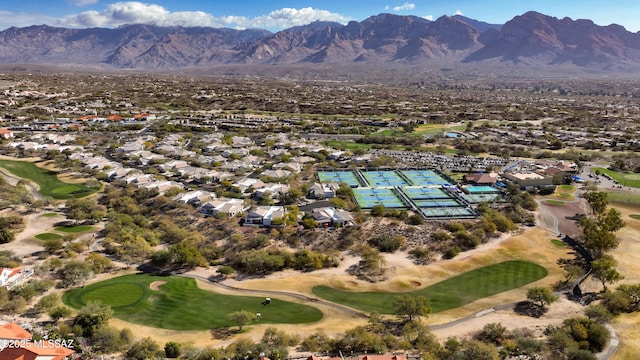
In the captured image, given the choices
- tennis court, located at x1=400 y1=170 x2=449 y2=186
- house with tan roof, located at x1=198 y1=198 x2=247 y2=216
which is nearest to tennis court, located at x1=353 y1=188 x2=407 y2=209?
tennis court, located at x1=400 y1=170 x2=449 y2=186

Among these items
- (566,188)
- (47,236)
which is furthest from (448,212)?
(47,236)

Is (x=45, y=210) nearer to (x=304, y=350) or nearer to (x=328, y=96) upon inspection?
(x=304, y=350)

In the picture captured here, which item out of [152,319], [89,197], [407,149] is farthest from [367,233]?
[407,149]

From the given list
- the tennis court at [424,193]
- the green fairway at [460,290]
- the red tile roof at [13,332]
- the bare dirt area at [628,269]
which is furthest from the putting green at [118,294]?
the tennis court at [424,193]

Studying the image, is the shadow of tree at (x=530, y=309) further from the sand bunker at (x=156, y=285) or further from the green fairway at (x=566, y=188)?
the green fairway at (x=566, y=188)

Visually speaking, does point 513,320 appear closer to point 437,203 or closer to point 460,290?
point 460,290

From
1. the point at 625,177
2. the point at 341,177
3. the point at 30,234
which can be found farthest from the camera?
the point at 625,177
